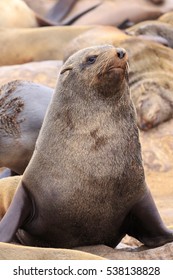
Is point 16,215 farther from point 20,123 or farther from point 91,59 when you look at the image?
point 20,123

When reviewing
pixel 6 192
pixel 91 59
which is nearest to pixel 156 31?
pixel 6 192

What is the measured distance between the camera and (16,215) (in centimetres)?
500

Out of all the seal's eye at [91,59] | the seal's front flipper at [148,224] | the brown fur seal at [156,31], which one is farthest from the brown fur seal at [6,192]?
the brown fur seal at [156,31]

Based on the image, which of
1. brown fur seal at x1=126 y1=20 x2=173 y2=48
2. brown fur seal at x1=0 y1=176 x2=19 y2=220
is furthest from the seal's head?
brown fur seal at x1=126 y1=20 x2=173 y2=48

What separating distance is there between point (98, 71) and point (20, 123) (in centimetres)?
212

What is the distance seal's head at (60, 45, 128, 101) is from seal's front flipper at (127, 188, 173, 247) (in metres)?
0.66

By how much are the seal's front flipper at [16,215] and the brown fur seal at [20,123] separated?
5.95 ft

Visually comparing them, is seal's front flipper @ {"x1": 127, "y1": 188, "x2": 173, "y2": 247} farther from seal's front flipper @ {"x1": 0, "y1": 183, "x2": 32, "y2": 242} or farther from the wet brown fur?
the wet brown fur

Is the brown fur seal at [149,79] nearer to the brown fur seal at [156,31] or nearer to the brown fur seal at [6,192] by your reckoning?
the brown fur seal at [156,31]

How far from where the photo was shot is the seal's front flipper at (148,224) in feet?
16.4
